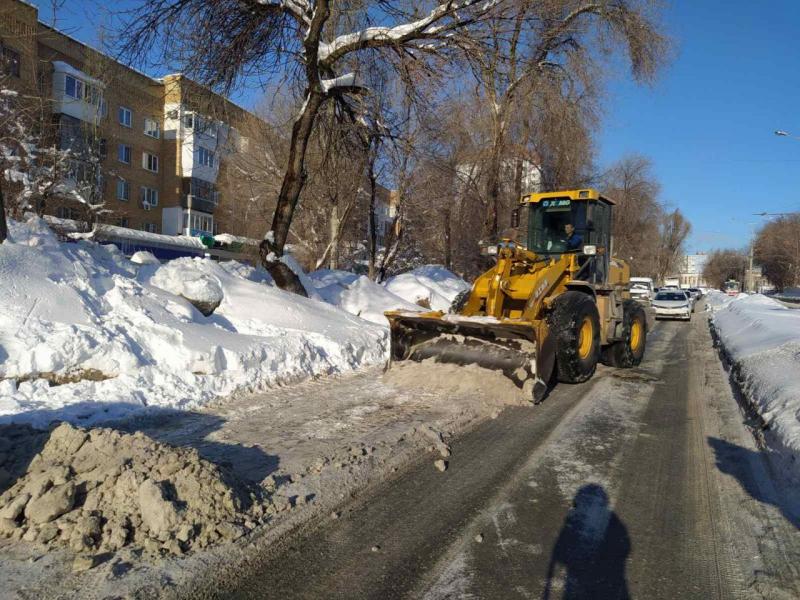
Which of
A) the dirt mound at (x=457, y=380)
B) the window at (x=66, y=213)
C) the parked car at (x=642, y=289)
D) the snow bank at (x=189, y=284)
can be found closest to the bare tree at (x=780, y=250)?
the parked car at (x=642, y=289)

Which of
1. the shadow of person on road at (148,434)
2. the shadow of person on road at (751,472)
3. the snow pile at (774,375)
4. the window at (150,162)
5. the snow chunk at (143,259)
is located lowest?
the shadow of person on road at (751,472)

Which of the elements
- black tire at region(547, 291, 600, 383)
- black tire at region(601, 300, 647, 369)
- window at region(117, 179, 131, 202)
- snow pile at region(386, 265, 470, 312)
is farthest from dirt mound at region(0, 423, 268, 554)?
window at region(117, 179, 131, 202)

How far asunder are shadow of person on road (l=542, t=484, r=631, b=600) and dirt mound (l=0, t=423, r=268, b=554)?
6.45ft

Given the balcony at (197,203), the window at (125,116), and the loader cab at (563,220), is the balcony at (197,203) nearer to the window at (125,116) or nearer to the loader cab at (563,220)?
the window at (125,116)

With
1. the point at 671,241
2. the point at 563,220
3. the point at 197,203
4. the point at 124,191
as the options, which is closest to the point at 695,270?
the point at 671,241

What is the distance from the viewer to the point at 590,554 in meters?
3.59

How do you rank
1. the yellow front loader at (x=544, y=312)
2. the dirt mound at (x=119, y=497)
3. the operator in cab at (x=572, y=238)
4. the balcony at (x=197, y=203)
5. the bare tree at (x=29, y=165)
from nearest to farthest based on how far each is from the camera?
the dirt mound at (x=119, y=497)
the yellow front loader at (x=544, y=312)
the operator in cab at (x=572, y=238)
the bare tree at (x=29, y=165)
the balcony at (x=197, y=203)

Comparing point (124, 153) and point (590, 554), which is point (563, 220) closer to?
point (590, 554)

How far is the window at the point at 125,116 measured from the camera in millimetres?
34388

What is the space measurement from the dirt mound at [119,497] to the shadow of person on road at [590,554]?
6.45ft

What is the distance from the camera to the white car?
25547 millimetres

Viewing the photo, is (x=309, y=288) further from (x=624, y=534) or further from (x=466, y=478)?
(x=624, y=534)

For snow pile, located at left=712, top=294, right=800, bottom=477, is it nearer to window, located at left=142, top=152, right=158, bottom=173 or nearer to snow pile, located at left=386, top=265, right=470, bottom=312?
snow pile, located at left=386, top=265, right=470, bottom=312

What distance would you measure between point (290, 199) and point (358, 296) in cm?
348
